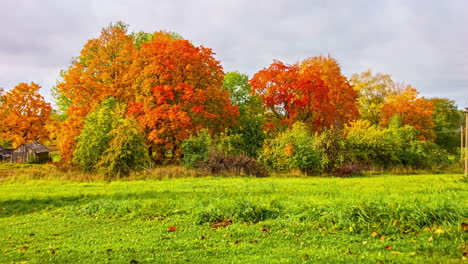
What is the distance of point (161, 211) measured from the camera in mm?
9383

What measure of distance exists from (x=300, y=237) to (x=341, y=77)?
1323 inches

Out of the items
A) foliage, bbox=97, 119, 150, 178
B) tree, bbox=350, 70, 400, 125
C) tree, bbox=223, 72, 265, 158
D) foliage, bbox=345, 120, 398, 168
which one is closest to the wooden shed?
foliage, bbox=97, 119, 150, 178

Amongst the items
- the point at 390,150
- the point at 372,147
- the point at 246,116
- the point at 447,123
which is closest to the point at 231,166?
the point at 372,147

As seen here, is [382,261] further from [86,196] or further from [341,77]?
[341,77]

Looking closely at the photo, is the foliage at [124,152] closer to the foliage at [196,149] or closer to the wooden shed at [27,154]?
the foliage at [196,149]

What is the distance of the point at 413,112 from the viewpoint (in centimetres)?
4078

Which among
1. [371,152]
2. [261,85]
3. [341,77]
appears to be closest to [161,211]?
[371,152]

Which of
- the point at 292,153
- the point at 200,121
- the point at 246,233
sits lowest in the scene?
the point at 246,233

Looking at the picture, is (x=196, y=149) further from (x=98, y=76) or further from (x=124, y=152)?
(x=98, y=76)

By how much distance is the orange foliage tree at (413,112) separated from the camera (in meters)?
40.5

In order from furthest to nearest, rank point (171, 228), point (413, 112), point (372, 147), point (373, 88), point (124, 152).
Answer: point (373, 88), point (413, 112), point (372, 147), point (124, 152), point (171, 228)

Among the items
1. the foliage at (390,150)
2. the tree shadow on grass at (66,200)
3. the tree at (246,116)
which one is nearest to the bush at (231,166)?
the tree at (246,116)

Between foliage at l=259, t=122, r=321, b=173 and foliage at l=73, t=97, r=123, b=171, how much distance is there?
32.3 ft

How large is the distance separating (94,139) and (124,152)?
238cm
